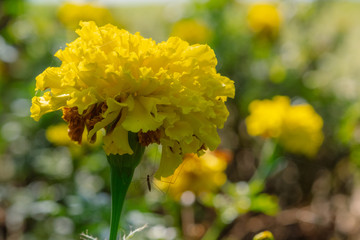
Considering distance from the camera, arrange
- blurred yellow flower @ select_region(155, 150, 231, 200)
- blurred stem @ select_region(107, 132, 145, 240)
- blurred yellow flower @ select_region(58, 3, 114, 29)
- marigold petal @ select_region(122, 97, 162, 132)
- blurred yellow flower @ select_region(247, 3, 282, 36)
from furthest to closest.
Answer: blurred yellow flower @ select_region(247, 3, 282, 36), blurred yellow flower @ select_region(58, 3, 114, 29), blurred yellow flower @ select_region(155, 150, 231, 200), blurred stem @ select_region(107, 132, 145, 240), marigold petal @ select_region(122, 97, 162, 132)

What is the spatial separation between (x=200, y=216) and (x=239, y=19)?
2.16m

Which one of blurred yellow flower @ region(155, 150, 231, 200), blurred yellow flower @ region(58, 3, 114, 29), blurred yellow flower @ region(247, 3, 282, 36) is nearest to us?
blurred yellow flower @ region(155, 150, 231, 200)

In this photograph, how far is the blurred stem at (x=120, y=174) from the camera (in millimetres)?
961

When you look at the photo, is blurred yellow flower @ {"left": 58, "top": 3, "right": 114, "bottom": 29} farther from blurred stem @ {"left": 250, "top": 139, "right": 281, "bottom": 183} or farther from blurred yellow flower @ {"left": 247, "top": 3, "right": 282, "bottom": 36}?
blurred stem @ {"left": 250, "top": 139, "right": 281, "bottom": 183}

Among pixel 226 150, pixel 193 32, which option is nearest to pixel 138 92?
pixel 226 150

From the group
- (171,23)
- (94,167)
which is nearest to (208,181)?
(94,167)

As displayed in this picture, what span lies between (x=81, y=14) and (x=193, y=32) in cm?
85

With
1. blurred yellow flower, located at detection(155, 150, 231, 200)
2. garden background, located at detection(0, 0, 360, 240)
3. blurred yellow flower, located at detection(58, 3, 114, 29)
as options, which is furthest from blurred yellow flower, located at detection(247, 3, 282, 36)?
blurred yellow flower, located at detection(155, 150, 231, 200)

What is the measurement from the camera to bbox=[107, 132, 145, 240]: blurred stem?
3.15 feet

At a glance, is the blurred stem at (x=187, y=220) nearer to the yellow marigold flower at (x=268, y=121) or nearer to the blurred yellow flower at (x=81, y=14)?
the yellow marigold flower at (x=268, y=121)

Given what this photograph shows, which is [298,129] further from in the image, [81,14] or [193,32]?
[81,14]

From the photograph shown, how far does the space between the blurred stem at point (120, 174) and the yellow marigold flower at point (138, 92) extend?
66mm

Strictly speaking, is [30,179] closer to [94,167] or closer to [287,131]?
[94,167]

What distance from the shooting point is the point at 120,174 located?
99 cm
